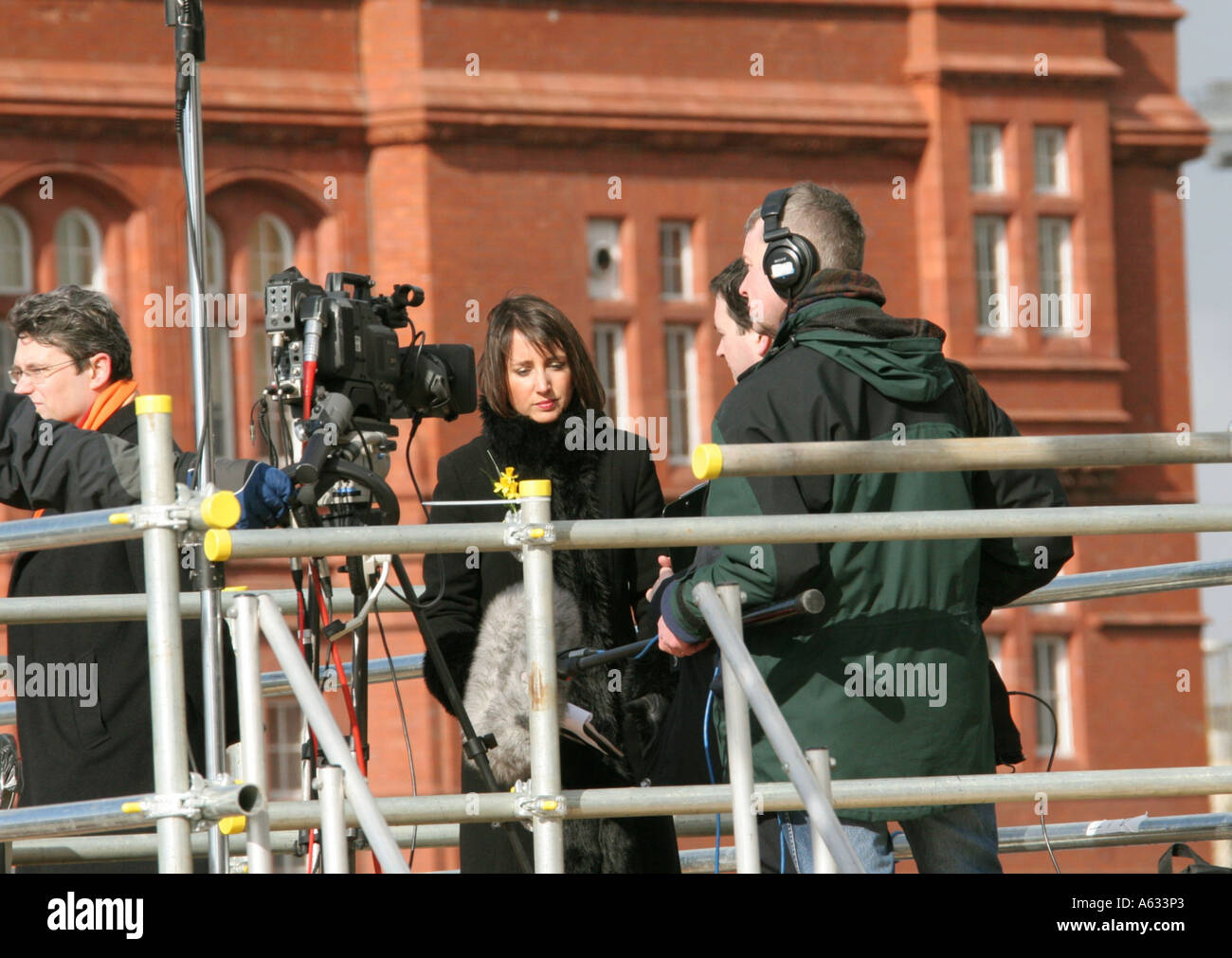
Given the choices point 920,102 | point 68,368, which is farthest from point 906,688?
point 920,102

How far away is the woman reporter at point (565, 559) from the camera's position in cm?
538

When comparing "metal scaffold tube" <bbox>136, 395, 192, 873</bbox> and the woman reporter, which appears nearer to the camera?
"metal scaffold tube" <bbox>136, 395, 192, 873</bbox>

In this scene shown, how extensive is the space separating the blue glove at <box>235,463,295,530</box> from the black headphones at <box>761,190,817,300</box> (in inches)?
41.7

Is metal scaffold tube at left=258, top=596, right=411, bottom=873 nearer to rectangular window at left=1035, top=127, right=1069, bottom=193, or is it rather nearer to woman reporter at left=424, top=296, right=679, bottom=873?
woman reporter at left=424, top=296, right=679, bottom=873

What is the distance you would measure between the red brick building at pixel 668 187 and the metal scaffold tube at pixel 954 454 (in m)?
16.0

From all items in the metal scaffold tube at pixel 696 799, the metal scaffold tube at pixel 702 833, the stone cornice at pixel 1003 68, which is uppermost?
the stone cornice at pixel 1003 68

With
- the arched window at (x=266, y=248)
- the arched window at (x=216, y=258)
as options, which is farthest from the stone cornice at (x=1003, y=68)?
the arched window at (x=216, y=258)

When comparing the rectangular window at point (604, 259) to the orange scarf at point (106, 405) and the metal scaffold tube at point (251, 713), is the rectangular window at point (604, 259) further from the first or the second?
the metal scaffold tube at point (251, 713)

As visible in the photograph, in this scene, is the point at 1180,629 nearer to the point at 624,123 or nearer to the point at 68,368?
the point at 624,123

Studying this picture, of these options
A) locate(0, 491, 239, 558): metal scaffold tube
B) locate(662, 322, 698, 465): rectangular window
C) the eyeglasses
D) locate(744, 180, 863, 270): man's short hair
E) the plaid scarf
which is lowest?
locate(0, 491, 239, 558): metal scaffold tube

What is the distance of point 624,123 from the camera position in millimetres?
23219

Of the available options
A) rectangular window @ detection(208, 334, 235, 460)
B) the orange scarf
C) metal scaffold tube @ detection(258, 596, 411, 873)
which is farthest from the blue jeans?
rectangular window @ detection(208, 334, 235, 460)

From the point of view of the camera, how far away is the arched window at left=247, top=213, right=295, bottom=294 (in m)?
22.4

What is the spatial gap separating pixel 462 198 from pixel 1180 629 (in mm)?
9705
